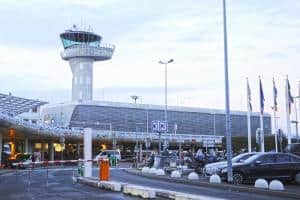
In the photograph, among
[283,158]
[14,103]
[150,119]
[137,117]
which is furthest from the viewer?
[137,117]

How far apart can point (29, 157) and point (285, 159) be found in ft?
122

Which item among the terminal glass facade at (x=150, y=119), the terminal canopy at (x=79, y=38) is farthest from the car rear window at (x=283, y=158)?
the terminal canopy at (x=79, y=38)

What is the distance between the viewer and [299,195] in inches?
778

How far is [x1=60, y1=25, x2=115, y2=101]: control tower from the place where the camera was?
136 metres

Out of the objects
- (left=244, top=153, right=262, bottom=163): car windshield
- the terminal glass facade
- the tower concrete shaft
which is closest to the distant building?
the terminal glass facade

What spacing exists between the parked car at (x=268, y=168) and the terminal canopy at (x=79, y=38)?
113804 millimetres

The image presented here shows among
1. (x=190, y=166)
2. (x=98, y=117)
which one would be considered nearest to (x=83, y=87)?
(x=98, y=117)

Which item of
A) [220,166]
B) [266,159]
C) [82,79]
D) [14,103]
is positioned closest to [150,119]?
[82,79]

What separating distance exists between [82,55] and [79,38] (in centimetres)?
495

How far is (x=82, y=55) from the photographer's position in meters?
136

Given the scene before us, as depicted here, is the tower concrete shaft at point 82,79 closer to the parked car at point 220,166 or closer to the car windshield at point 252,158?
the parked car at point 220,166

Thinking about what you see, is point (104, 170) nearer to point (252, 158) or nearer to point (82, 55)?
point (252, 158)

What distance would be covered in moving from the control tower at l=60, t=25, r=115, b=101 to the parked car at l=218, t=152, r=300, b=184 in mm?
110963

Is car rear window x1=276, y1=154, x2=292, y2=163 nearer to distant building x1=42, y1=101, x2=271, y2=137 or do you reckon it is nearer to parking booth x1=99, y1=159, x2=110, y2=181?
parking booth x1=99, y1=159, x2=110, y2=181
